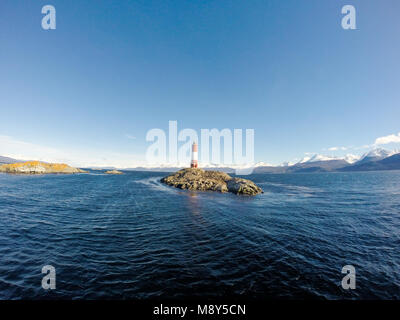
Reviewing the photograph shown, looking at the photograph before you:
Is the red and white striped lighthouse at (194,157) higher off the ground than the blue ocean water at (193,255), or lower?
higher

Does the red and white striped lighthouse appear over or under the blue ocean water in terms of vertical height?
over

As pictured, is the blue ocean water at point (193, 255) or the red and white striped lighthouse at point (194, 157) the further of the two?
Answer: the red and white striped lighthouse at point (194, 157)

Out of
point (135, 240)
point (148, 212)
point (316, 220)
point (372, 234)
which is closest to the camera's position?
point (135, 240)

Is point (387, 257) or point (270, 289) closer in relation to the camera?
point (270, 289)

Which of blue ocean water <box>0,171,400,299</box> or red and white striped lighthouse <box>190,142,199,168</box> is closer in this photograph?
blue ocean water <box>0,171,400,299</box>

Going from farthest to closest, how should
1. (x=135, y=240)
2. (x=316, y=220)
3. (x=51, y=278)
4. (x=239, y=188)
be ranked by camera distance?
(x=239, y=188) → (x=316, y=220) → (x=135, y=240) → (x=51, y=278)

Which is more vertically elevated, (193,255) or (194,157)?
(194,157)

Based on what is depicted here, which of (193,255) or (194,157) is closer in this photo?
(193,255)
